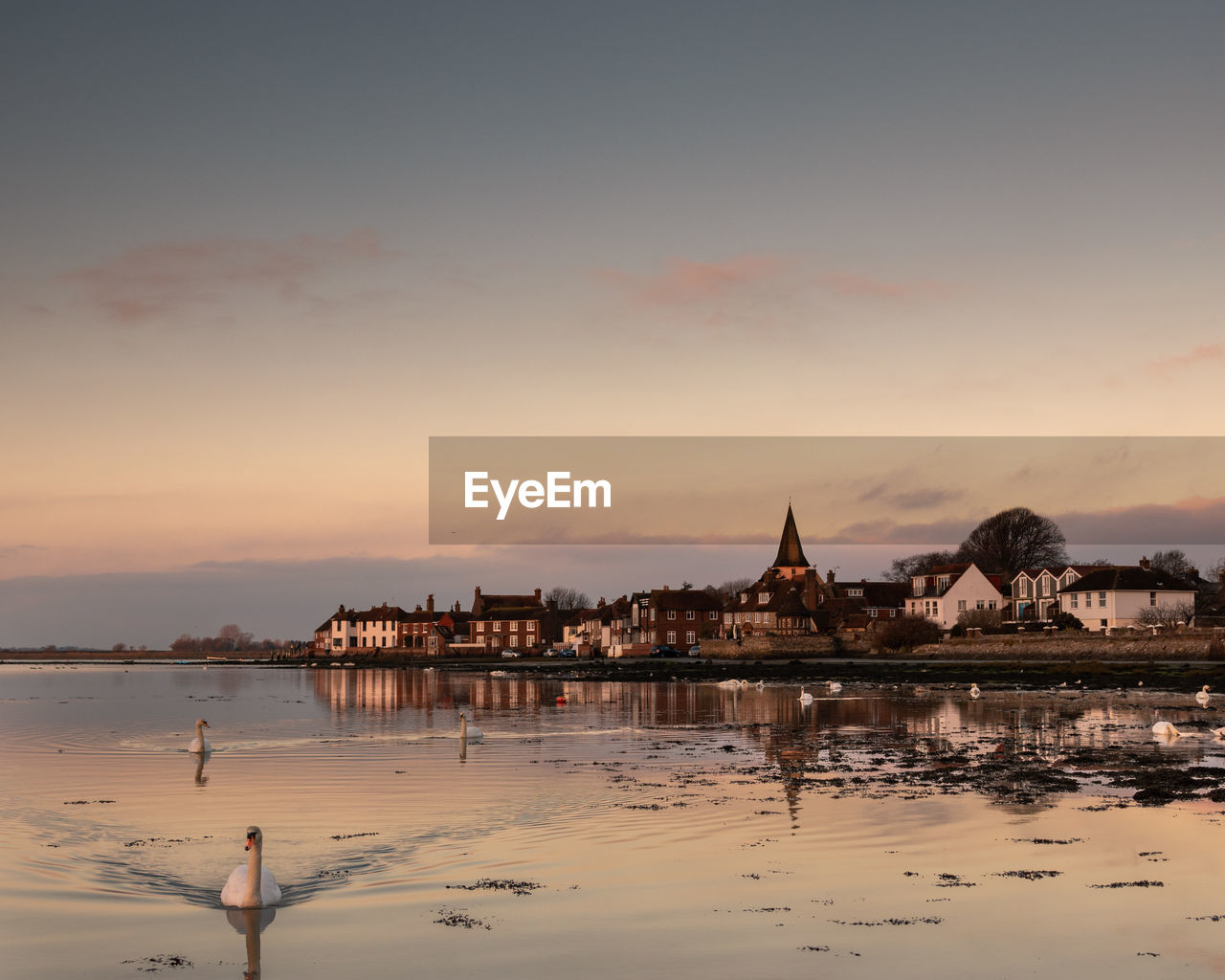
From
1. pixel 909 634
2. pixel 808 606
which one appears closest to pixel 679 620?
pixel 808 606

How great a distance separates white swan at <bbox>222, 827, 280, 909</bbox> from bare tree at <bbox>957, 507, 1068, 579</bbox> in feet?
357

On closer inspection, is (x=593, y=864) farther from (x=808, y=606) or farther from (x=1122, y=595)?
(x=808, y=606)

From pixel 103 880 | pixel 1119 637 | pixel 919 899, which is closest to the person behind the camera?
pixel 919 899

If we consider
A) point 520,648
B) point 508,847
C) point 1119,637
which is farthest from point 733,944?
point 520,648

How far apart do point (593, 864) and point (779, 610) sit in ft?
319

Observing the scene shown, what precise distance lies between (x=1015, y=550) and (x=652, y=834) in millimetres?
107568

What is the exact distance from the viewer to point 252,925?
43.0 ft

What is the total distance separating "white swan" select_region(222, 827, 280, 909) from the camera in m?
13.7

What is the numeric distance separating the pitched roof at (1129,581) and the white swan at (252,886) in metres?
86.3

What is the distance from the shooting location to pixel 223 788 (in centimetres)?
2422

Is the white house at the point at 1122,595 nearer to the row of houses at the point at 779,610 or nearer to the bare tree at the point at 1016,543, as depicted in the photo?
the row of houses at the point at 779,610

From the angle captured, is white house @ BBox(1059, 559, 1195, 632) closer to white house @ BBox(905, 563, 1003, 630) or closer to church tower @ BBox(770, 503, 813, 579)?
white house @ BBox(905, 563, 1003, 630)

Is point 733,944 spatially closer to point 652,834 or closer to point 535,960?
point 535,960

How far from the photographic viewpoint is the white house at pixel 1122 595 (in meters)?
88.4
